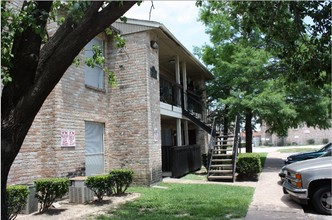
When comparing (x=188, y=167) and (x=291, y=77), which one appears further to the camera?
(x=188, y=167)

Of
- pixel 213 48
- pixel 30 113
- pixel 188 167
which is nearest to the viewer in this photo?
pixel 30 113

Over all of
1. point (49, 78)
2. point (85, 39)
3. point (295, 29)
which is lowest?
point (49, 78)

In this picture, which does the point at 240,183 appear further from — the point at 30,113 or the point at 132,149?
the point at 30,113

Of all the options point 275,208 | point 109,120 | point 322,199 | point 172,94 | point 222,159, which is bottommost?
point 275,208

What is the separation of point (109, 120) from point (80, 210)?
4893mm

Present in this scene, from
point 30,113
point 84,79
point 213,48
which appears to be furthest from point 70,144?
point 213,48

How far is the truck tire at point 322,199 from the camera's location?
7594 millimetres

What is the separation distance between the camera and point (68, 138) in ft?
32.3

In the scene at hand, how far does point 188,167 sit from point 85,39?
484 inches

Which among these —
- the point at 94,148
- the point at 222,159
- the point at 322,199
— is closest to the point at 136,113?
the point at 94,148

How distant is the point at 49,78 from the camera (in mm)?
4230

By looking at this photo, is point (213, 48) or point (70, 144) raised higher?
point (213, 48)

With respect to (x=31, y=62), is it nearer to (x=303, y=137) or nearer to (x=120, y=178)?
(x=120, y=178)

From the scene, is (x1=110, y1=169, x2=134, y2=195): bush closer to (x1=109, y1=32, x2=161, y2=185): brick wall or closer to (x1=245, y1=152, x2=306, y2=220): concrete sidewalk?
(x1=109, y1=32, x2=161, y2=185): brick wall
